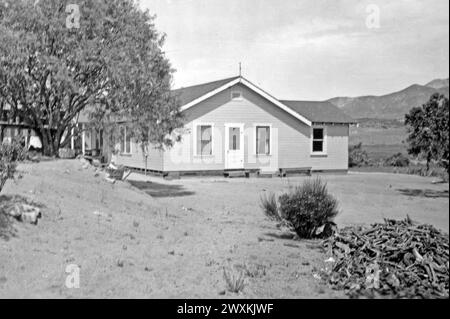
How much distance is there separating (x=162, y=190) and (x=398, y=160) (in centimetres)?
826

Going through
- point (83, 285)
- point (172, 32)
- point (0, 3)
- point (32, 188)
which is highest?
point (0, 3)

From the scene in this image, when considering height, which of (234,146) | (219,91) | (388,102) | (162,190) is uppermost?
(219,91)

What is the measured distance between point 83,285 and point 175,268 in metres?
1.13

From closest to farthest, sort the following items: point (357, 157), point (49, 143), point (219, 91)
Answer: point (49, 143)
point (219, 91)
point (357, 157)

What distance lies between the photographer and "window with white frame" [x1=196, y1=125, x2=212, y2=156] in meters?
21.6

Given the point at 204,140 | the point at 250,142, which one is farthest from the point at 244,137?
the point at 204,140

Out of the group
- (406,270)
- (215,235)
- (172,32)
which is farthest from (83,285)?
(172,32)

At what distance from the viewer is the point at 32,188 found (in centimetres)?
953

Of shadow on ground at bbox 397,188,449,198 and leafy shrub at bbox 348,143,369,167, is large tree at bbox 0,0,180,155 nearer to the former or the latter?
shadow on ground at bbox 397,188,449,198

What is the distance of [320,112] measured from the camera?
25891mm

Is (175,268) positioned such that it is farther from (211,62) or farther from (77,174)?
(77,174)

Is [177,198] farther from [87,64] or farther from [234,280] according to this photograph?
[234,280]

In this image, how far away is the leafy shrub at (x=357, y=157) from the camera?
Result: 23.8 meters

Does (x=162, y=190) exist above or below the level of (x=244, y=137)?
below
